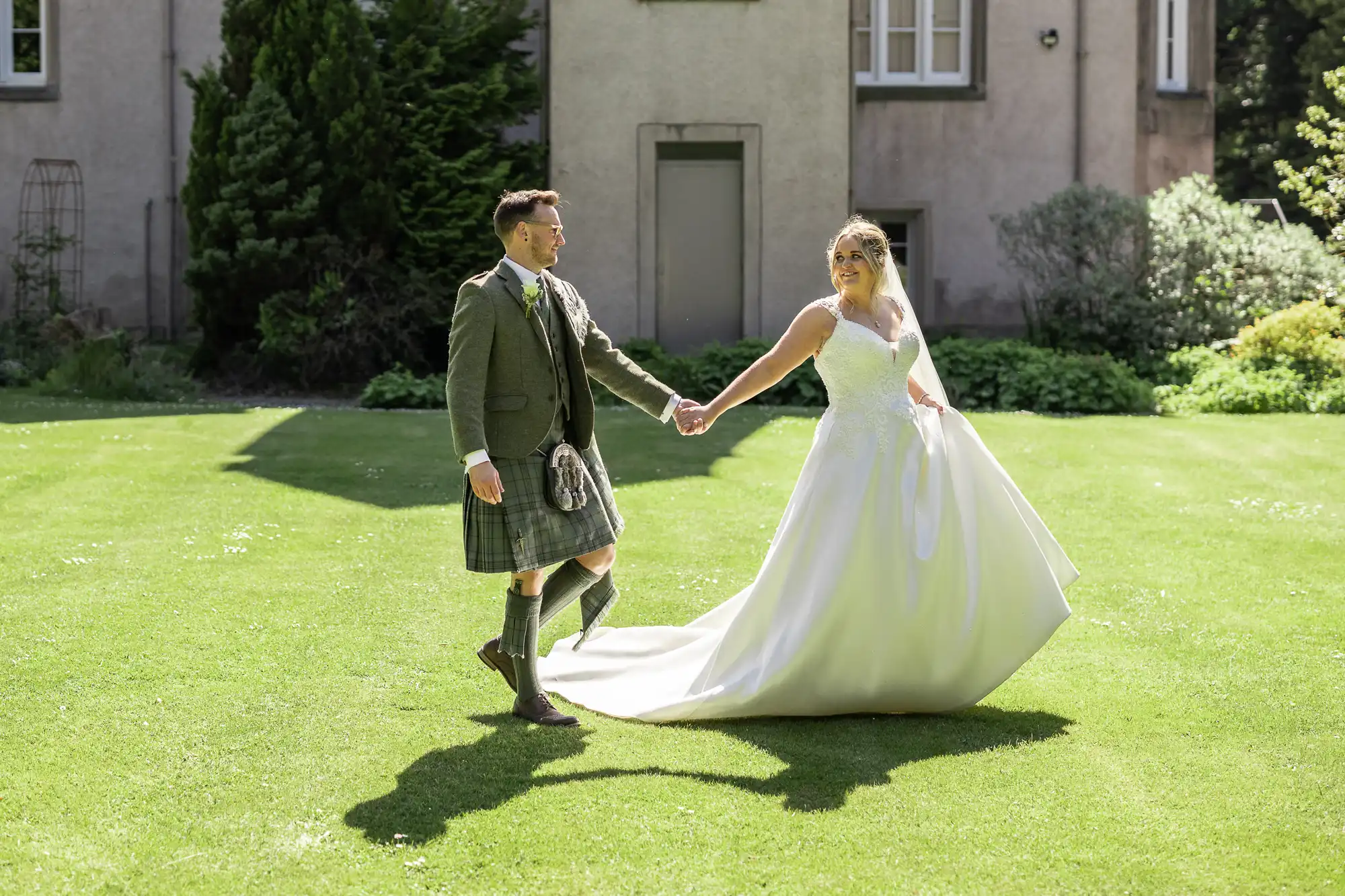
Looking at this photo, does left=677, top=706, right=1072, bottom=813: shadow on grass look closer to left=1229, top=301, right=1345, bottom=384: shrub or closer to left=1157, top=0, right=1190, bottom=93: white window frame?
left=1229, top=301, right=1345, bottom=384: shrub

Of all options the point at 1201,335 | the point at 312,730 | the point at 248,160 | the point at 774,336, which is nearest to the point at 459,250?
the point at 248,160

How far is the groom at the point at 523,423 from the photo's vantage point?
5.51m

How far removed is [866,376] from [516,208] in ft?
4.93

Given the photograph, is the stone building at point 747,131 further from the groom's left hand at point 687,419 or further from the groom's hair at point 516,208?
the groom's hair at point 516,208

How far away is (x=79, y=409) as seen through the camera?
50.3 ft

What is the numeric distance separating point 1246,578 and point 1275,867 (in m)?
4.66

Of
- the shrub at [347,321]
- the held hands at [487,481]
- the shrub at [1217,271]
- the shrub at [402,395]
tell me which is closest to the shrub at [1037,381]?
the shrub at [1217,271]

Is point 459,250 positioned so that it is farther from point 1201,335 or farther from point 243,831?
point 243,831

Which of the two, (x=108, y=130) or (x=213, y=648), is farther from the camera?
(x=108, y=130)

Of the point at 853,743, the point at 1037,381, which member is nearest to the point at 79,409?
the point at 1037,381

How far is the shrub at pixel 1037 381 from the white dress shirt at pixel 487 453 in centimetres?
1057

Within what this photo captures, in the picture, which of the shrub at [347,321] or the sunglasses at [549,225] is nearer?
the sunglasses at [549,225]

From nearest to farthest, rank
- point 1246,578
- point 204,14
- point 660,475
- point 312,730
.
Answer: point 312,730 < point 1246,578 < point 660,475 < point 204,14

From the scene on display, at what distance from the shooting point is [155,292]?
68.0ft
